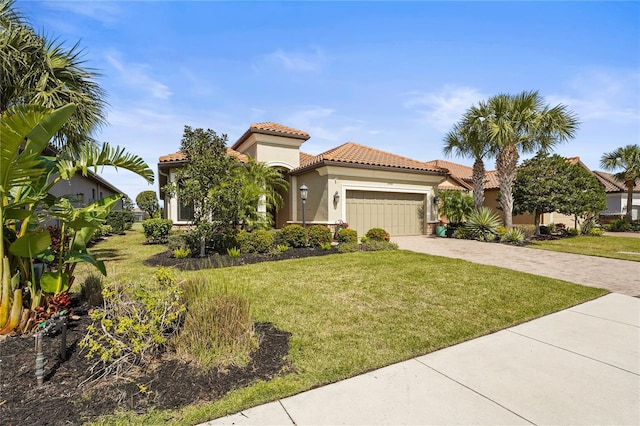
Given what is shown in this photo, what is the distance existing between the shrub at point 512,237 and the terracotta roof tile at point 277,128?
11.6 metres

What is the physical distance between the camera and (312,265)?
343 inches

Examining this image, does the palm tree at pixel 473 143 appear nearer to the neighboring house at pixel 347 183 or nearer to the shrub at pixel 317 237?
the neighboring house at pixel 347 183

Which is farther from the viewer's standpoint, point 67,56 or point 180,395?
point 67,56

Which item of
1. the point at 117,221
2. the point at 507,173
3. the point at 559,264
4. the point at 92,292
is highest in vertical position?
the point at 507,173

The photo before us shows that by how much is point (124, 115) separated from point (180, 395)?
34.4 ft

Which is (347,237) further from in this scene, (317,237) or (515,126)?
(515,126)

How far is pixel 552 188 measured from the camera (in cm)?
1594

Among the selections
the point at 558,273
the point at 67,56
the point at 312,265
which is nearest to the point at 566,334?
the point at 558,273

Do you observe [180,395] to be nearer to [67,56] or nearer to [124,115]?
[67,56]

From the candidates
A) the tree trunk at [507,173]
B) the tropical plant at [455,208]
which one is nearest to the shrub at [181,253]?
the tropical plant at [455,208]

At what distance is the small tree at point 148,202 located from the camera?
100ft

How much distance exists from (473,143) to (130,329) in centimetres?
1737

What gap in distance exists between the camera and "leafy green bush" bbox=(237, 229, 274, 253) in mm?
10406

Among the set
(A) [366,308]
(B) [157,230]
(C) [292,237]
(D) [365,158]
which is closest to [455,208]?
(D) [365,158]
